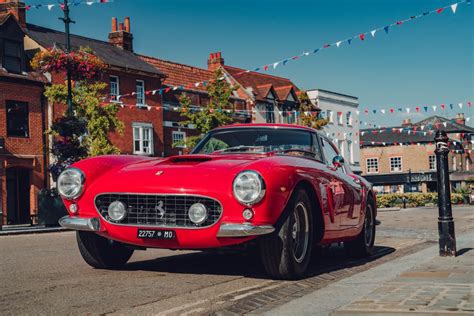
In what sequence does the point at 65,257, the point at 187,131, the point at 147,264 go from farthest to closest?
the point at 187,131 < the point at 65,257 < the point at 147,264

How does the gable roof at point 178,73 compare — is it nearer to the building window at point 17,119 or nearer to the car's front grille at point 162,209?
the building window at point 17,119

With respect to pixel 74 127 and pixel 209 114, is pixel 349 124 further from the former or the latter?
pixel 74 127

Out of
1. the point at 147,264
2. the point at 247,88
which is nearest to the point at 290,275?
the point at 147,264

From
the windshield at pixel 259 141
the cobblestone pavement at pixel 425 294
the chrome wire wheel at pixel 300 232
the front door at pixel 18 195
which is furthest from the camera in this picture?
the front door at pixel 18 195

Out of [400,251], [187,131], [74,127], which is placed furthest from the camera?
[187,131]

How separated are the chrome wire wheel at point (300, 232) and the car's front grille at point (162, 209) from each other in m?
0.78

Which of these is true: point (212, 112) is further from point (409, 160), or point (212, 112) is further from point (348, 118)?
point (409, 160)

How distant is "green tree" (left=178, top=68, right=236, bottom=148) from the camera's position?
111 feet

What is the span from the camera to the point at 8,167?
2750 centimetres

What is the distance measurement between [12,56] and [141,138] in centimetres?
861

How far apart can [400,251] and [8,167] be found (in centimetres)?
Answer: 2245

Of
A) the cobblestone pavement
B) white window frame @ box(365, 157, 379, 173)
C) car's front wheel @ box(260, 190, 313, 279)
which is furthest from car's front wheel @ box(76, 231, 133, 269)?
white window frame @ box(365, 157, 379, 173)

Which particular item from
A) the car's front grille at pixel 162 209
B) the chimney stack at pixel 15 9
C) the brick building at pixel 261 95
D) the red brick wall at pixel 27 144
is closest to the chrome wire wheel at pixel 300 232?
the car's front grille at pixel 162 209

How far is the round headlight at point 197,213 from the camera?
520 centimetres
